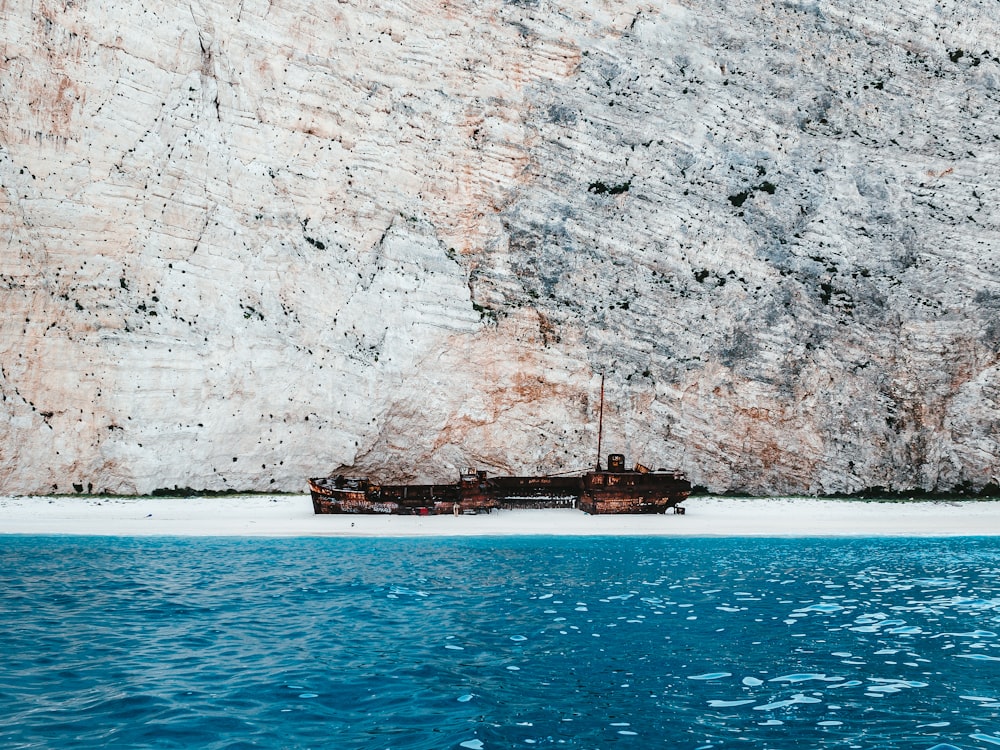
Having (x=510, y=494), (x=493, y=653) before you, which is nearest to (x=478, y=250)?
(x=510, y=494)

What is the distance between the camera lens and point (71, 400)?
2811 centimetres

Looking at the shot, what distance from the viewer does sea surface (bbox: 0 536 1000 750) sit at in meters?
6.89

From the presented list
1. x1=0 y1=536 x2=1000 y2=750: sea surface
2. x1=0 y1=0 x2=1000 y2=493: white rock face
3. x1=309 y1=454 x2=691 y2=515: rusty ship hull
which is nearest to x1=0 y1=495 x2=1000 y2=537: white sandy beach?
x1=309 y1=454 x2=691 y2=515: rusty ship hull

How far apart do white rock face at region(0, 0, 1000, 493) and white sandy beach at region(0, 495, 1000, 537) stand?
129 inches

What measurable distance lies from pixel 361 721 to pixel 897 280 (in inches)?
1373

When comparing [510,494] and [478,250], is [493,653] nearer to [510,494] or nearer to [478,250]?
[510,494]

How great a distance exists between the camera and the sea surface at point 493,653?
6.89m

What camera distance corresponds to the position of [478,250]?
3419 centimetres

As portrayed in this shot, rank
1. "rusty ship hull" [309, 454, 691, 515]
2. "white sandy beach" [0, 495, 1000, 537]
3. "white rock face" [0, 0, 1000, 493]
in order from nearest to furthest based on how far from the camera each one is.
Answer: "white sandy beach" [0, 495, 1000, 537], "rusty ship hull" [309, 454, 691, 515], "white rock face" [0, 0, 1000, 493]

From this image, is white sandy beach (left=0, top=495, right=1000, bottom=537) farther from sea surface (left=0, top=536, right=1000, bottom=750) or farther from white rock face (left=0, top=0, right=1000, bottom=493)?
sea surface (left=0, top=536, right=1000, bottom=750)

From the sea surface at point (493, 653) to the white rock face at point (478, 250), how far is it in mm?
14520

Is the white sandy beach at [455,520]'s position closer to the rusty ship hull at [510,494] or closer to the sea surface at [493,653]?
the rusty ship hull at [510,494]

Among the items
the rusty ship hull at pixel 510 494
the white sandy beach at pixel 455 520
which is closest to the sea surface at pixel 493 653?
the white sandy beach at pixel 455 520

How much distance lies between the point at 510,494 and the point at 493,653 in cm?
1920
